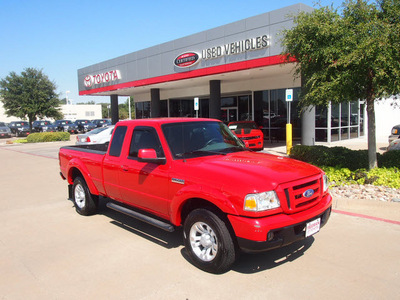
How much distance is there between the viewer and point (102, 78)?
26938 millimetres

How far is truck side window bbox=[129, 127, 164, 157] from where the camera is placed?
462 cm

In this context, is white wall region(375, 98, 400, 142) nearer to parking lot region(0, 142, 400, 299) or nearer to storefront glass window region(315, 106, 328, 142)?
storefront glass window region(315, 106, 328, 142)

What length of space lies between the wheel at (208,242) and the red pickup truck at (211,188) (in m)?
0.01

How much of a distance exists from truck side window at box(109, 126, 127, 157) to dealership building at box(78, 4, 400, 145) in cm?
789

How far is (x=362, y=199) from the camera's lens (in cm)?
632

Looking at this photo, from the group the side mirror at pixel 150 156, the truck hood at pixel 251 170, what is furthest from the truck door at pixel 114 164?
the truck hood at pixel 251 170

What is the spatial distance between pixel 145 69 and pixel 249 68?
9.29 metres

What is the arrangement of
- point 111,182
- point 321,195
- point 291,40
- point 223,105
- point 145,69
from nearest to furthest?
1. point 321,195
2. point 111,182
3. point 291,40
4. point 145,69
5. point 223,105

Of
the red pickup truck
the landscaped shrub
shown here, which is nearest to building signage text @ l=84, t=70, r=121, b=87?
the landscaped shrub

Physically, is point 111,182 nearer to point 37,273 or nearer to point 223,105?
point 37,273

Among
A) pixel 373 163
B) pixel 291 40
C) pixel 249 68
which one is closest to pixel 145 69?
pixel 249 68

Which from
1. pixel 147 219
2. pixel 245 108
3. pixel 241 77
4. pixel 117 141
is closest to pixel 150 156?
pixel 147 219

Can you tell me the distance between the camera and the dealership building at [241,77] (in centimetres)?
1514

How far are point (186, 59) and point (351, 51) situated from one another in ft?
43.5
